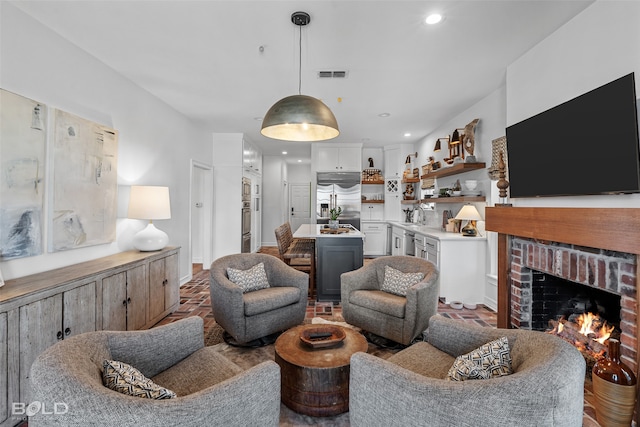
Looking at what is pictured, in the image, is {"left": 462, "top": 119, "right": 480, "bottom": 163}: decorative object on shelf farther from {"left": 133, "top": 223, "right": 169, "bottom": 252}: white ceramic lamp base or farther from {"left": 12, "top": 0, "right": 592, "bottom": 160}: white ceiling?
{"left": 133, "top": 223, "right": 169, "bottom": 252}: white ceramic lamp base

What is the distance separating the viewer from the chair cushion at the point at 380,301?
2520mm

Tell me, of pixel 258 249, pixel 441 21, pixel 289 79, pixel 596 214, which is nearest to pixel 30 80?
pixel 289 79

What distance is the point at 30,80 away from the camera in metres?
2.21

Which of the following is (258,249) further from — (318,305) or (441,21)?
(441,21)

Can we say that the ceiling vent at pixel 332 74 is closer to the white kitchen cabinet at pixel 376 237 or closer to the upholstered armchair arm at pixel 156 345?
the upholstered armchair arm at pixel 156 345

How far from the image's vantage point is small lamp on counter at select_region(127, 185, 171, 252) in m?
3.13

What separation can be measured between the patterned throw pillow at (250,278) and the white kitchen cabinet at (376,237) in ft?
14.1

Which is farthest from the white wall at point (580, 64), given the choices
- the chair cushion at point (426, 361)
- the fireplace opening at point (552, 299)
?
the chair cushion at point (426, 361)

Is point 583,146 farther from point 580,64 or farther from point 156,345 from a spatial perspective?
point 156,345

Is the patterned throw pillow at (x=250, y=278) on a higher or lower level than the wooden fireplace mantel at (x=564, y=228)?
lower

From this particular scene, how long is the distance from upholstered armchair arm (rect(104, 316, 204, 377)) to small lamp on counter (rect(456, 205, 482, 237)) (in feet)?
11.6

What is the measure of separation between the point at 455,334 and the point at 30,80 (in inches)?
136

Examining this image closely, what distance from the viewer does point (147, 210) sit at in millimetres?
3148

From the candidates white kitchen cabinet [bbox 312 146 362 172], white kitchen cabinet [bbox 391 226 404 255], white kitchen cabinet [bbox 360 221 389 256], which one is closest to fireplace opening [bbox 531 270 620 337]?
white kitchen cabinet [bbox 391 226 404 255]
